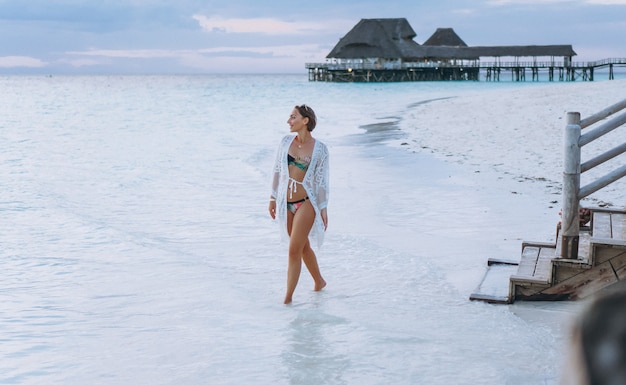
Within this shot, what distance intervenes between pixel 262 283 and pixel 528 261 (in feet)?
7.67

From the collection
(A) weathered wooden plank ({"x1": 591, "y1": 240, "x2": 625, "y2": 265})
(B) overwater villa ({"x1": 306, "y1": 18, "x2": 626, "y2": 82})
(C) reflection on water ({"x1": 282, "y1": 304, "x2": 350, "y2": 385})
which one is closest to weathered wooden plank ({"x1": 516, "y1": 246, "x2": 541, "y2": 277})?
(A) weathered wooden plank ({"x1": 591, "y1": 240, "x2": 625, "y2": 265})

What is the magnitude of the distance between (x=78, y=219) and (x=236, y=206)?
221cm

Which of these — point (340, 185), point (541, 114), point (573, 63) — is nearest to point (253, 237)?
point (340, 185)

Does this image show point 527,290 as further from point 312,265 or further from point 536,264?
point 312,265

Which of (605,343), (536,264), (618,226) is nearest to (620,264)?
(618,226)

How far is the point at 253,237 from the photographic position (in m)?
8.45

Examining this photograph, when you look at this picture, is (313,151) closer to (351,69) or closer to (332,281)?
(332,281)

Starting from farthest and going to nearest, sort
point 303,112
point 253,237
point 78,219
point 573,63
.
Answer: point 573,63 < point 78,219 < point 253,237 < point 303,112

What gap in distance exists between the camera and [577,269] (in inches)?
208

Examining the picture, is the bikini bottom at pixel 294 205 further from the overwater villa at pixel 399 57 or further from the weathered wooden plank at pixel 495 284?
the overwater villa at pixel 399 57

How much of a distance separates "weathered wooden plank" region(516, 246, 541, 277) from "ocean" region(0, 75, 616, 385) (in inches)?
11.8

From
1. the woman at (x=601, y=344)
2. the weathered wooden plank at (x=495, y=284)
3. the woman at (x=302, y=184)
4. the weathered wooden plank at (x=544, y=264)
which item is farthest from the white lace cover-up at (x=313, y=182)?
the woman at (x=601, y=344)

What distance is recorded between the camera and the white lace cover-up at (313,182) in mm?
5520

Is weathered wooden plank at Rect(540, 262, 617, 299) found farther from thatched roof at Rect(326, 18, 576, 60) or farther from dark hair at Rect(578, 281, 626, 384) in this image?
thatched roof at Rect(326, 18, 576, 60)
